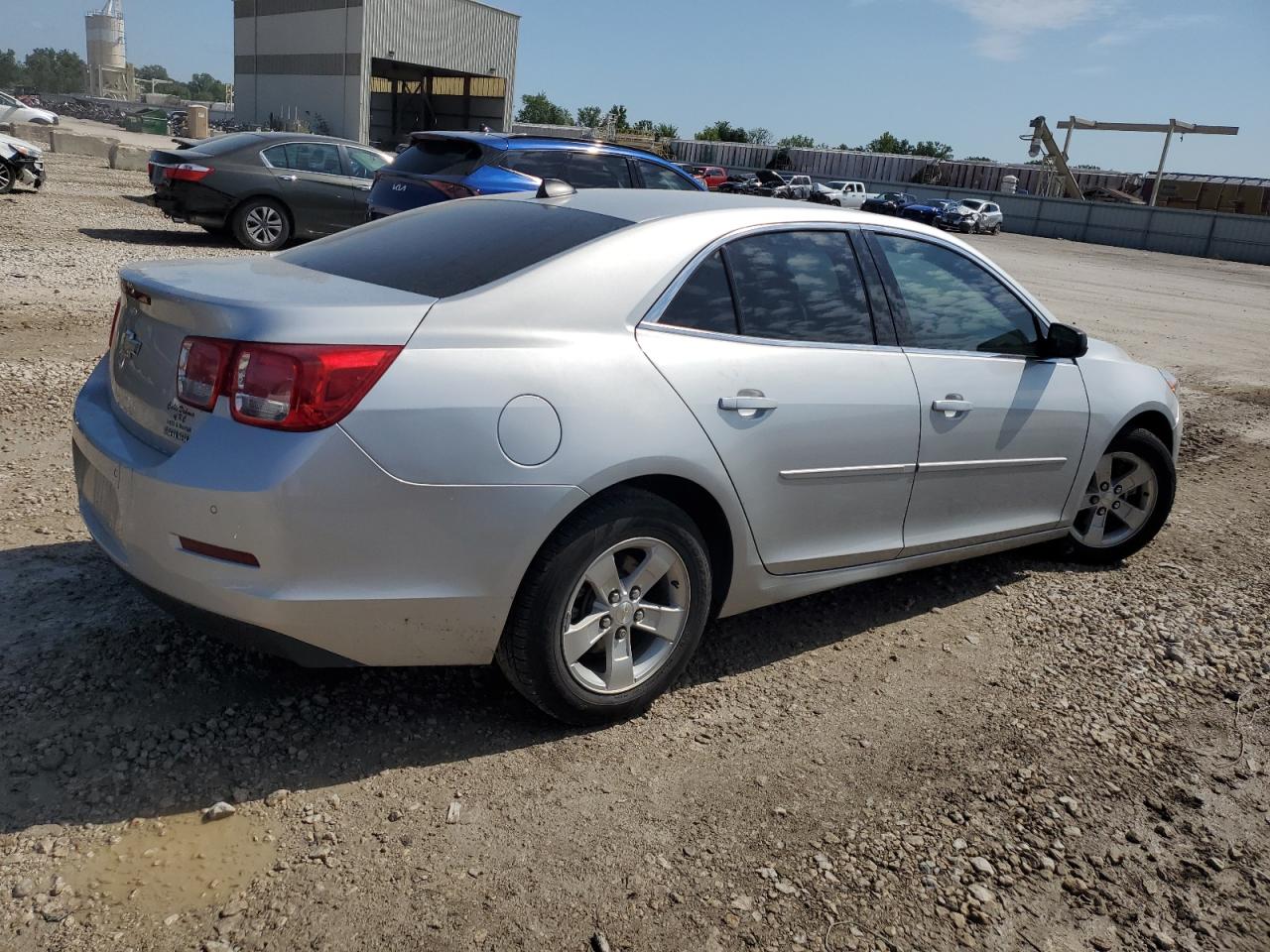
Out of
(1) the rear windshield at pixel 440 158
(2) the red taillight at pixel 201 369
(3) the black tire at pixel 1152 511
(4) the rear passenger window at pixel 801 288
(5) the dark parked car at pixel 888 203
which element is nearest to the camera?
(2) the red taillight at pixel 201 369

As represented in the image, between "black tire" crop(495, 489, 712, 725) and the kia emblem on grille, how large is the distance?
1.37m

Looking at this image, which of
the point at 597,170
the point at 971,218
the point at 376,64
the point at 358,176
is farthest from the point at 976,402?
the point at 376,64

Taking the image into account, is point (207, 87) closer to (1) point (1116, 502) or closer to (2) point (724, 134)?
(2) point (724, 134)

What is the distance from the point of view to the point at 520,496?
2.83 metres

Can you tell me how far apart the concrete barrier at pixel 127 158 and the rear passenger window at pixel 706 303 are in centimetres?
2668

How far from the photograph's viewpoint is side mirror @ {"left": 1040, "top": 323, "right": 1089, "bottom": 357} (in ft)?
14.7

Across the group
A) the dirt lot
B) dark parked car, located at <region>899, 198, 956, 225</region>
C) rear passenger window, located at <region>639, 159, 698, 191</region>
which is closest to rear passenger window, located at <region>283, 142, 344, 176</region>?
rear passenger window, located at <region>639, 159, 698, 191</region>

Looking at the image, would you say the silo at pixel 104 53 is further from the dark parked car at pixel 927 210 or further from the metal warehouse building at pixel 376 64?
the dark parked car at pixel 927 210

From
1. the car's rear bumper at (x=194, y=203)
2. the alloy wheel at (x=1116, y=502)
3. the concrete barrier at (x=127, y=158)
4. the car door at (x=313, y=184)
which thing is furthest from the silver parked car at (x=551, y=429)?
the concrete barrier at (x=127, y=158)

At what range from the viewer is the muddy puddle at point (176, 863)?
2.44m

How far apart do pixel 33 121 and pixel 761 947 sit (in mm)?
42208

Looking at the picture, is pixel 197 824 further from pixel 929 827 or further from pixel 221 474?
pixel 929 827

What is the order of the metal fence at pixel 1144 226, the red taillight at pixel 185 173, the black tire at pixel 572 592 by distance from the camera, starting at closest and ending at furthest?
1. the black tire at pixel 572 592
2. the red taillight at pixel 185 173
3. the metal fence at pixel 1144 226

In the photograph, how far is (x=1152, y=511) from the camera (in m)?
5.20
